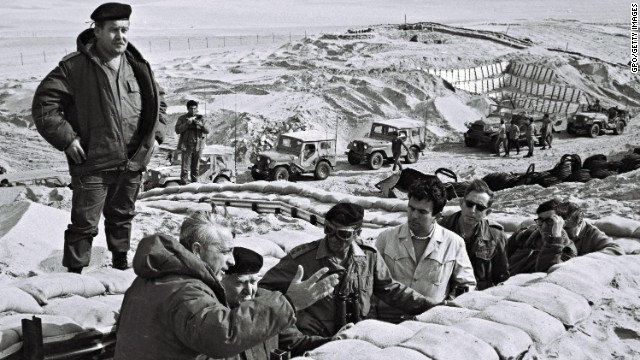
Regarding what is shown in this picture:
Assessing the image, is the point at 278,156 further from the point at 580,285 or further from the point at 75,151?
the point at 580,285

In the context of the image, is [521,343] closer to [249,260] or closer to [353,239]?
[353,239]

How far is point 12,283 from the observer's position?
5277mm

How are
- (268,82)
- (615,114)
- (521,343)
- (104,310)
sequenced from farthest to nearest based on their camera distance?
(268,82), (615,114), (104,310), (521,343)

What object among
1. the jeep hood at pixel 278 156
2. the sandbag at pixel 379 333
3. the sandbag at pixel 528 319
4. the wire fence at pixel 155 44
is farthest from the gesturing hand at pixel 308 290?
the wire fence at pixel 155 44

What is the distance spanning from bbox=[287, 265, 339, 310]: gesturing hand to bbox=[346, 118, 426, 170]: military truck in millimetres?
19625

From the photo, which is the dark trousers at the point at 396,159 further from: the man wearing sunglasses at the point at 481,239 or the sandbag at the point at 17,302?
the sandbag at the point at 17,302

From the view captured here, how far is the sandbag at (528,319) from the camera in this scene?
4.73 m

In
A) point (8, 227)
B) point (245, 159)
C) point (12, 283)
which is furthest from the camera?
point (245, 159)

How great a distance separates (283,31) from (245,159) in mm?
32600

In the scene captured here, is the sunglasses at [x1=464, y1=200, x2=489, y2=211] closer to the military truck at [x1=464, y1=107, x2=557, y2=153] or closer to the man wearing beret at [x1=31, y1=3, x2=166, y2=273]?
the man wearing beret at [x1=31, y1=3, x2=166, y2=273]

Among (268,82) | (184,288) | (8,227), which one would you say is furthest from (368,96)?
(184,288)

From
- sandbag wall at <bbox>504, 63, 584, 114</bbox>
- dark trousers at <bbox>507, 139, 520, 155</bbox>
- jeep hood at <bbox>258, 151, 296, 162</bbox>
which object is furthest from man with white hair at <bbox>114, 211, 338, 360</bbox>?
sandbag wall at <bbox>504, 63, 584, 114</bbox>

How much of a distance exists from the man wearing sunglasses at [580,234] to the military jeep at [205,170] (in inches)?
483

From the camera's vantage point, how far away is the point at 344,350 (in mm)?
4305
